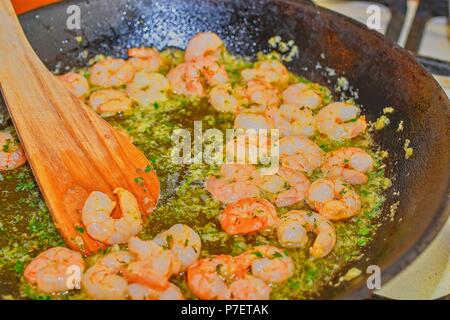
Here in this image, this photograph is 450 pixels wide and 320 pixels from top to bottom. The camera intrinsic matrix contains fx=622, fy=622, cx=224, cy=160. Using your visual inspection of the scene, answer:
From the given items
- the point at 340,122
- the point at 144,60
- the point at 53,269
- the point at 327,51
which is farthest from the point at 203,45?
the point at 53,269

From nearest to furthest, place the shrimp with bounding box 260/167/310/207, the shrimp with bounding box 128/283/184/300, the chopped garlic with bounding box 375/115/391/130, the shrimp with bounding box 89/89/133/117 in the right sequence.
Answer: the shrimp with bounding box 128/283/184/300 → the shrimp with bounding box 260/167/310/207 → the chopped garlic with bounding box 375/115/391/130 → the shrimp with bounding box 89/89/133/117

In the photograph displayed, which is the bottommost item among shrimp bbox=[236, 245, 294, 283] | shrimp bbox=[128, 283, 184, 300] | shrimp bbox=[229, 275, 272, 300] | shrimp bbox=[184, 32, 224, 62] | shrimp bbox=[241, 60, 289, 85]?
shrimp bbox=[128, 283, 184, 300]

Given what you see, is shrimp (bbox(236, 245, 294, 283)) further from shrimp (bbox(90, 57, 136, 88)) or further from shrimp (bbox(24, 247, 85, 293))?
shrimp (bbox(90, 57, 136, 88))

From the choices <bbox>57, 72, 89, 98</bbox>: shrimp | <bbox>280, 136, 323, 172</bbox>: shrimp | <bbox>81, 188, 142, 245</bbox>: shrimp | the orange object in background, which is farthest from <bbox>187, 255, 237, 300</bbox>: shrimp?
the orange object in background

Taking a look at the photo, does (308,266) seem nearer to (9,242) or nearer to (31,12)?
(9,242)

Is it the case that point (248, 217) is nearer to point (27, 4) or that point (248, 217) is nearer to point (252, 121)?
point (252, 121)

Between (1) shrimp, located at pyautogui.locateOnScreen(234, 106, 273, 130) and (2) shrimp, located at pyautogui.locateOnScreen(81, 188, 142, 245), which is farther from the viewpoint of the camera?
(1) shrimp, located at pyautogui.locateOnScreen(234, 106, 273, 130)

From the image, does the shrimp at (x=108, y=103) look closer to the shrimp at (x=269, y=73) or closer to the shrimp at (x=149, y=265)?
the shrimp at (x=269, y=73)
